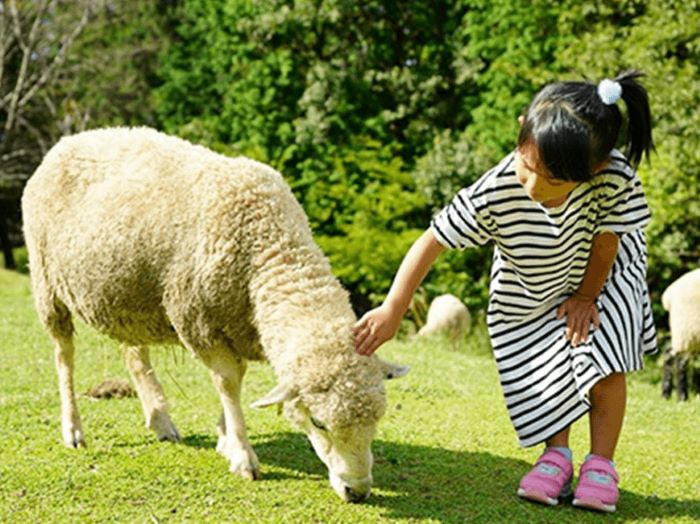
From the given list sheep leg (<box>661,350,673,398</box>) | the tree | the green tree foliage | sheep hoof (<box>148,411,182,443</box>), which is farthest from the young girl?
the tree

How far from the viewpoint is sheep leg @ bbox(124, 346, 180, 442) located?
6.14m

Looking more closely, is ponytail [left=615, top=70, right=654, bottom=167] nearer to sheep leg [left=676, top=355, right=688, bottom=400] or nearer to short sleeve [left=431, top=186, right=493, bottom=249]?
short sleeve [left=431, top=186, right=493, bottom=249]

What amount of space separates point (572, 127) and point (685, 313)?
641 centimetres

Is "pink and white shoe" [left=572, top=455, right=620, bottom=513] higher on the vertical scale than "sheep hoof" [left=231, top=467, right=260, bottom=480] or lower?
higher

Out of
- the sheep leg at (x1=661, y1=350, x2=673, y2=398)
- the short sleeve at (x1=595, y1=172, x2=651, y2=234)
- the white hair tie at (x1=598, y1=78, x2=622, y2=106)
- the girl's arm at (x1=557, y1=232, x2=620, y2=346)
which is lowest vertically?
the sheep leg at (x1=661, y1=350, x2=673, y2=398)

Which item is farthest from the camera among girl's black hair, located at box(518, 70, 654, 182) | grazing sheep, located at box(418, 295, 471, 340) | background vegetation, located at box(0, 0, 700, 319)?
background vegetation, located at box(0, 0, 700, 319)

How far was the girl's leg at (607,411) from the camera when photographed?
4.60m

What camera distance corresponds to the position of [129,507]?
461cm

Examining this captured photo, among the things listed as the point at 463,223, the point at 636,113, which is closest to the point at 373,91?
the point at 636,113

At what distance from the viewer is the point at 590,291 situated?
4.62 metres

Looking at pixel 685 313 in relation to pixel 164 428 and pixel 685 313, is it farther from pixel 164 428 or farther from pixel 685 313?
pixel 164 428

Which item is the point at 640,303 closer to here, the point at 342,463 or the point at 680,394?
the point at 342,463

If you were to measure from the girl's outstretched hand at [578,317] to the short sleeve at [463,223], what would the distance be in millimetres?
605

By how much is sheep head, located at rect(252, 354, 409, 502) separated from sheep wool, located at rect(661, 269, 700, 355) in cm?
615
